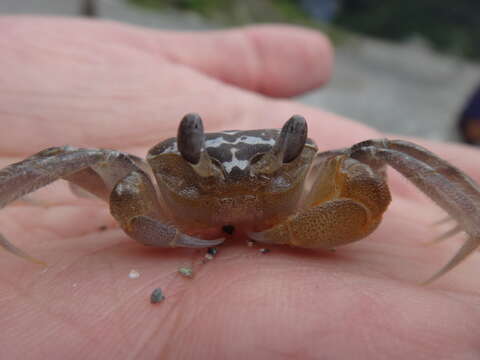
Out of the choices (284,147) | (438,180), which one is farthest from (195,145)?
(438,180)

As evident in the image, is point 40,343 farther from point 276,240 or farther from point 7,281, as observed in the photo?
point 276,240

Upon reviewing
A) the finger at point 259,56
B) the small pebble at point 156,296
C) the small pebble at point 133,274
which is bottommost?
the small pebble at point 133,274

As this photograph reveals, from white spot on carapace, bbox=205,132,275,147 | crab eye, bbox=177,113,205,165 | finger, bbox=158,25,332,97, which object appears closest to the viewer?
crab eye, bbox=177,113,205,165

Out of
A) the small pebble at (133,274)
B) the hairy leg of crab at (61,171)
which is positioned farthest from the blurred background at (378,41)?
the small pebble at (133,274)

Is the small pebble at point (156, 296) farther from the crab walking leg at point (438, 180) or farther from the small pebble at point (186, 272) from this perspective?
the crab walking leg at point (438, 180)

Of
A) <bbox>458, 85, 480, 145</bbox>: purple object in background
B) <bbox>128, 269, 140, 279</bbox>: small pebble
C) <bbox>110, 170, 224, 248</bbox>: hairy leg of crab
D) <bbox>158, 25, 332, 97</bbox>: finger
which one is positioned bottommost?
<bbox>458, 85, 480, 145</bbox>: purple object in background

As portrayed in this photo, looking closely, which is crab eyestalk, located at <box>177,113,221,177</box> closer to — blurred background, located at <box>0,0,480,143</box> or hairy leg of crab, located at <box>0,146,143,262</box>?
hairy leg of crab, located at <box>0,146,143,262</box>

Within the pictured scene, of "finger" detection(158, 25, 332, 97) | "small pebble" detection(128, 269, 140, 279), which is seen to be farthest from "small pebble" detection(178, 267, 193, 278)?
"finger" detection(158, 25, 332, 97)
